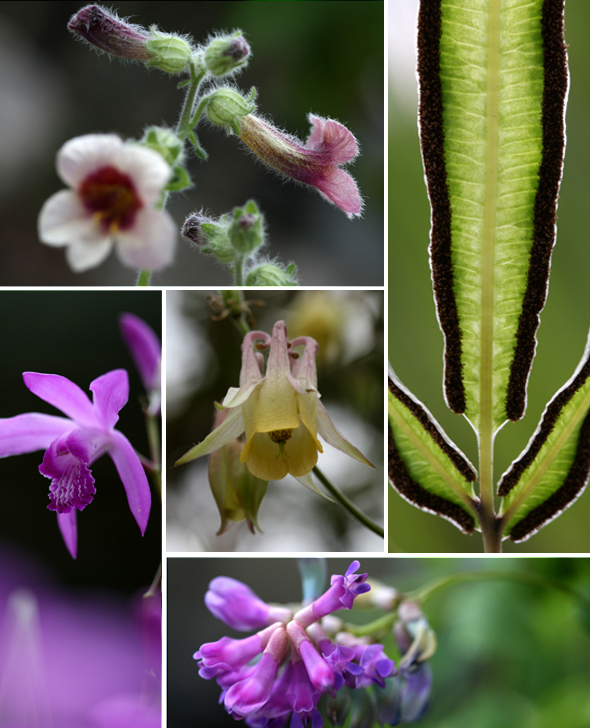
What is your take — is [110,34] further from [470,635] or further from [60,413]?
[470,635]

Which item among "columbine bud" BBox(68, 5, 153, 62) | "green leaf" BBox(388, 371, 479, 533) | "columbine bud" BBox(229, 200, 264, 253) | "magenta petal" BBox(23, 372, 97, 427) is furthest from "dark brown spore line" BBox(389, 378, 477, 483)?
"columbine bud" BBox(68, 5, 153, 62)

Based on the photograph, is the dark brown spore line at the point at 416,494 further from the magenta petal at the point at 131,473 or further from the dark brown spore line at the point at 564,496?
the magenta petal at the point at 131,473

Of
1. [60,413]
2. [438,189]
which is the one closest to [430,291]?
[438,189]

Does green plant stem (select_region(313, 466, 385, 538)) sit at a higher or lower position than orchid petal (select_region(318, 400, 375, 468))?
lower

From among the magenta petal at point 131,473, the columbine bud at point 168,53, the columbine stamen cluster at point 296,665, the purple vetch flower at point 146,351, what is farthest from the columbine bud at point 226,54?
the columbine stamen cluster at point 296,665

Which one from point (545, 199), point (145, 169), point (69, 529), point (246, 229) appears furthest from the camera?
point (69, 529)

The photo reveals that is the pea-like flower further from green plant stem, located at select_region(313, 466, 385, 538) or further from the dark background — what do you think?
the dark background
